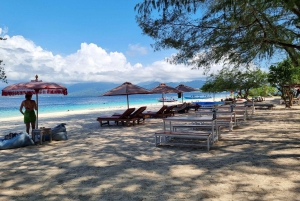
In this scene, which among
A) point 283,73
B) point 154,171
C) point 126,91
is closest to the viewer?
point 154,171

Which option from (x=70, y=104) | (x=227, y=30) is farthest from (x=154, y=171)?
(x=70, y=104)

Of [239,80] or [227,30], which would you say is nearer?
[227,30]

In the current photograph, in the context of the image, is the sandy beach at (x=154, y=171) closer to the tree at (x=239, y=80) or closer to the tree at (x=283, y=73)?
the tree at (x=283, y=73)

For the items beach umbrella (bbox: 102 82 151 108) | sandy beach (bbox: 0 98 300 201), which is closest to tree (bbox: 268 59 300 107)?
beach umbrella (bbox: 102 82 151 108)

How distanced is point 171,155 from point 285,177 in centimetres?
221

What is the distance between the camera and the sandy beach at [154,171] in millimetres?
3342

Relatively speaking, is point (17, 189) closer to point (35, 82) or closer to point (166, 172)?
point (166, 172)

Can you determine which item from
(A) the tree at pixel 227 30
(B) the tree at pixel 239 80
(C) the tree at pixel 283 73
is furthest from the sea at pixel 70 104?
(A) the tree at pixel 227 30

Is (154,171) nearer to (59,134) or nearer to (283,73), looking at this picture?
(59,134)

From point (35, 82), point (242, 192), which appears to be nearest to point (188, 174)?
point (242, 192)

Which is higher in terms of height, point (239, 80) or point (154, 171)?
point (239, 80)

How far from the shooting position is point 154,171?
14.1ft

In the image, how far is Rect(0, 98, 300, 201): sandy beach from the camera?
3.34 metres

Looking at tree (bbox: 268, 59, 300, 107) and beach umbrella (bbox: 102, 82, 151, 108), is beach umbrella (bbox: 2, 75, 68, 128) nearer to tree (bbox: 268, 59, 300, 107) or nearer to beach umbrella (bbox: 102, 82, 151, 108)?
beach umbrella (bbox: 102, 82, 151, 108)
